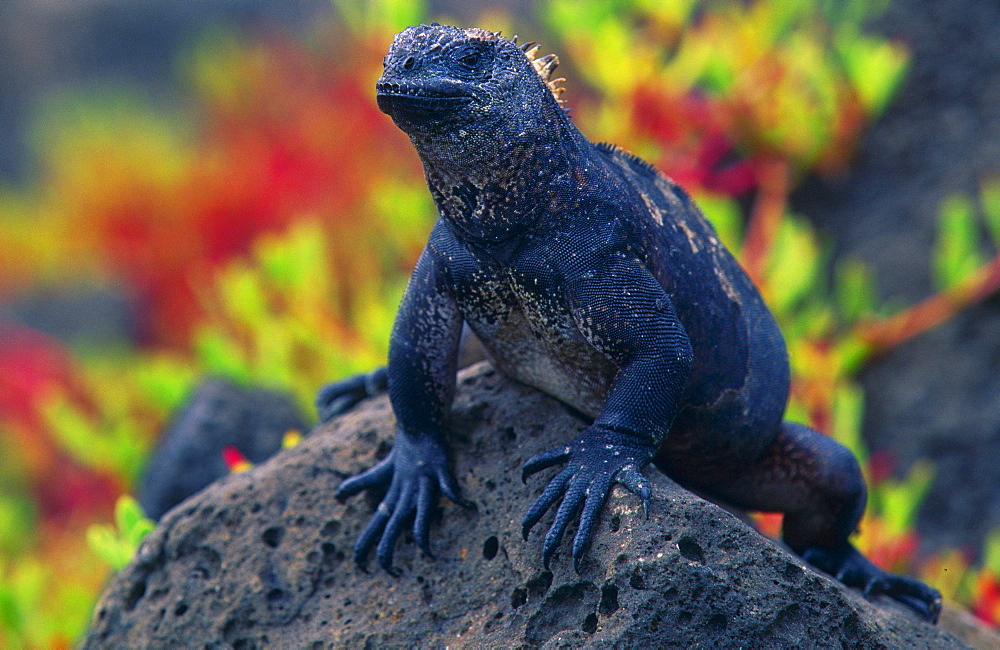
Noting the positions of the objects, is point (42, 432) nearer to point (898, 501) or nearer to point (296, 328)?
point (296, 328)

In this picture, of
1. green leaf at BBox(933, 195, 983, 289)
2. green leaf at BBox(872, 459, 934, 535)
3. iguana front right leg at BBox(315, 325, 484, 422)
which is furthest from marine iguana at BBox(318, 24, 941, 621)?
green leaf at BBox(933, 195, 983, 289)

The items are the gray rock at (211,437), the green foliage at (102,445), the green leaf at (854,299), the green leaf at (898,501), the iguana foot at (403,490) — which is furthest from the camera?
the green foliage at (102,445)

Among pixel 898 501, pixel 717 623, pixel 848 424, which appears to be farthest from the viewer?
pixel 848 424

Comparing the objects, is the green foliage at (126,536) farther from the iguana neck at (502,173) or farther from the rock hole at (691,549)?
the rock hole at (691,549)

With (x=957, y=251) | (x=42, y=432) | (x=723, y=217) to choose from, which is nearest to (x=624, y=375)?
(x=723, y=217)

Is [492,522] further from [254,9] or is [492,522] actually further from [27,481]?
[254,9]

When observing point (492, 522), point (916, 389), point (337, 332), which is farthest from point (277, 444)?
point (916, 389)

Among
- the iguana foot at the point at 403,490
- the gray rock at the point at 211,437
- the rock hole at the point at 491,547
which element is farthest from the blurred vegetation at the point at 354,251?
the rock hole at the point at 491,547
